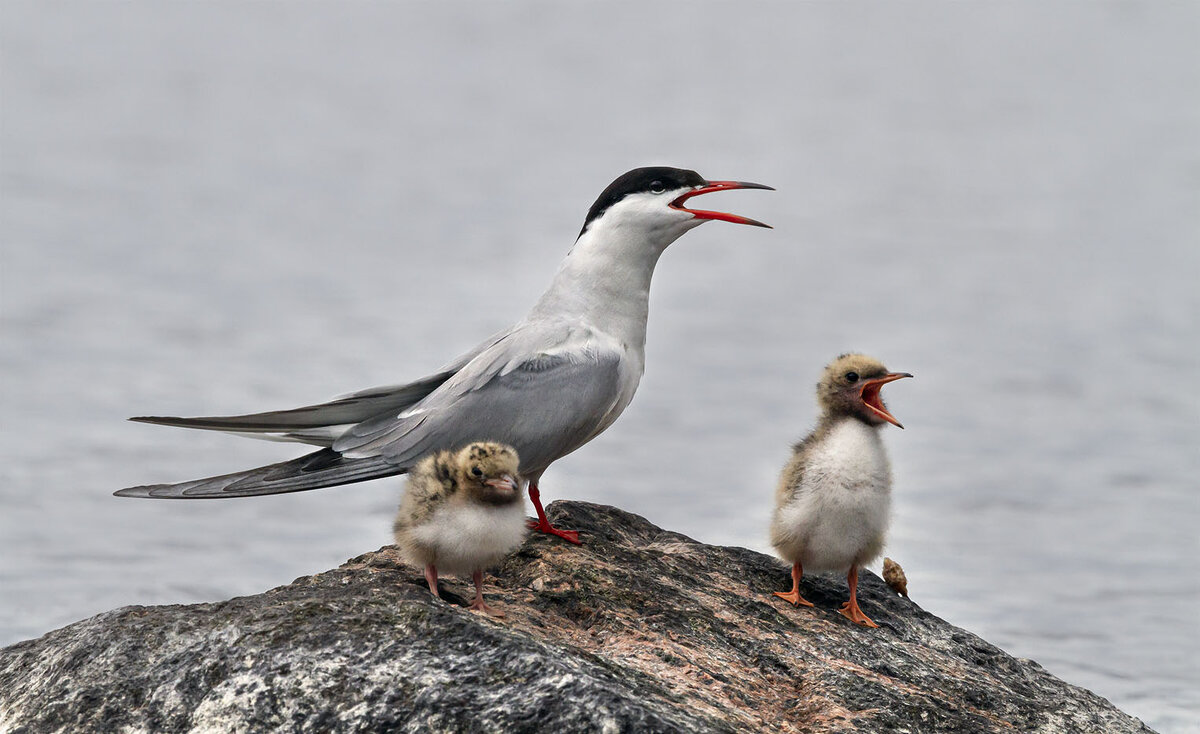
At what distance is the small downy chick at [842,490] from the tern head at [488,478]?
1516 mm

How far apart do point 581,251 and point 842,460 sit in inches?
78.9

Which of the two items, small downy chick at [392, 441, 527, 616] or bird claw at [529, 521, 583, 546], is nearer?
small downy chick at [392, 441, 527, 616]

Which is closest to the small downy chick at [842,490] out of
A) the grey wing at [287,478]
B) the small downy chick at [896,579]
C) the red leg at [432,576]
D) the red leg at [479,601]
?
the small downy chick at [896,579]

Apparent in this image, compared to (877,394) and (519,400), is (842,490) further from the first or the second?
(519,400)

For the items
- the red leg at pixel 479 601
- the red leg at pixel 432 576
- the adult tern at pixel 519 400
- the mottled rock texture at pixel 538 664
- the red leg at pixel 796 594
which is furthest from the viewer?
the adult tern at pixel 519 400

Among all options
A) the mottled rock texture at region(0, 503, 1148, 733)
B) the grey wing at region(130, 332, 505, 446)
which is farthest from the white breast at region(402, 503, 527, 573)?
the grey wing at region(130, 332, 505, 446)

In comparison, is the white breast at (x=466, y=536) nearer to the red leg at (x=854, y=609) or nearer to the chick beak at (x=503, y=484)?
the chick beak at (x=503, y=484)

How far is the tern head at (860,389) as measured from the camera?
5.97m

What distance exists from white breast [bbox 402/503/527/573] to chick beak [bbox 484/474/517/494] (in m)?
0.08

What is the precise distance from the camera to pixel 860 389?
6.00 m

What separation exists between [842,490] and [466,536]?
73.5 inches

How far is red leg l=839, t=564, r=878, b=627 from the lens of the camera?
5703 mm

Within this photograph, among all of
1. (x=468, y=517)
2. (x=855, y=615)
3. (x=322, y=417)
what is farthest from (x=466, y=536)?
(x=855, y=615)

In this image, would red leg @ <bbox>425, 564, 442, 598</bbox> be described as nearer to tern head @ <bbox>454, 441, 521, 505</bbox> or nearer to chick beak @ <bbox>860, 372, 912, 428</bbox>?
tern head @ <bbox>454, 441, 521, 505</bbox>
